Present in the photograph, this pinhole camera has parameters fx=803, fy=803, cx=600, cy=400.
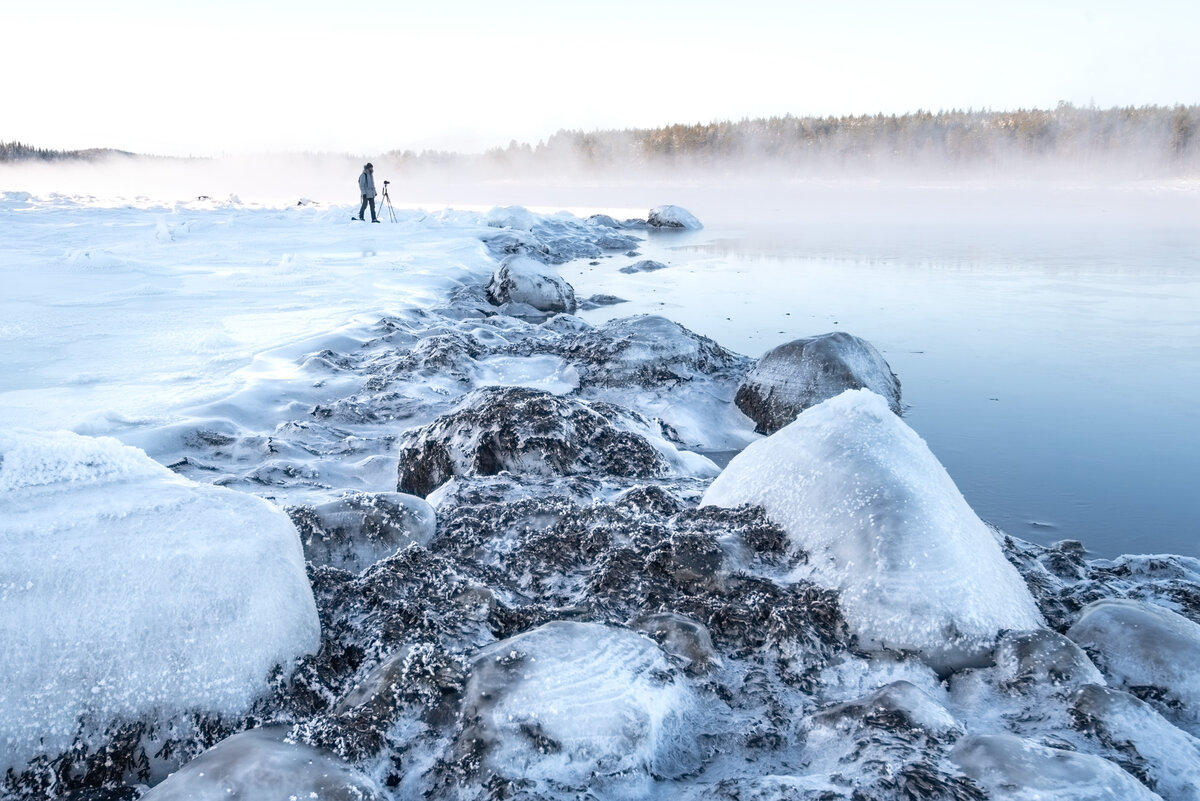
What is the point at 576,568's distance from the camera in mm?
2668

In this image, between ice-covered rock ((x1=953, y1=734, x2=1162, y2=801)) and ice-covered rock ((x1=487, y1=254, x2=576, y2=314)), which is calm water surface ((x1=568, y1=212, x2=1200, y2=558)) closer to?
ice-covered rock ((x1=487, y1=254, x2=576, y2=314))

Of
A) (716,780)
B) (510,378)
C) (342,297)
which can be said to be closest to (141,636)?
(716,780)

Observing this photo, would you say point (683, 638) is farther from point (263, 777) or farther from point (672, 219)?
point (672, 219)

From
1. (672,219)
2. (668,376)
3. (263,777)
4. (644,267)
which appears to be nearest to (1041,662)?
(263,777)

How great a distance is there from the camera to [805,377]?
502 centimetres

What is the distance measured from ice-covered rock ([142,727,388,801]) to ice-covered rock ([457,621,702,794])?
0.86 feet

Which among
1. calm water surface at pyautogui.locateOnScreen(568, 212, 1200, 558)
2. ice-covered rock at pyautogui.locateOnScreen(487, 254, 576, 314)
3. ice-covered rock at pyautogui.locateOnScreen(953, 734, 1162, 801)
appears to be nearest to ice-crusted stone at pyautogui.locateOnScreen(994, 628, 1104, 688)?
ice-covered rock at pyautogui.locateOnScreen(953, 734, 1162, 801)

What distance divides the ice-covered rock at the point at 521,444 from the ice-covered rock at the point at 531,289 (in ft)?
17.7

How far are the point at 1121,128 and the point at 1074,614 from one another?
57657mm

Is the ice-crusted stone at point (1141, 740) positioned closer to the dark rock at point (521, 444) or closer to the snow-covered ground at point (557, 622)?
the snow-covered ground at point (557, 622)

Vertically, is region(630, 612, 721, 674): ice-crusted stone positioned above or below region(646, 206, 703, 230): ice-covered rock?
below

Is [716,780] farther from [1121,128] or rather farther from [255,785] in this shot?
[1121,128]

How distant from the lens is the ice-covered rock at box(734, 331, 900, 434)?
16.2ft

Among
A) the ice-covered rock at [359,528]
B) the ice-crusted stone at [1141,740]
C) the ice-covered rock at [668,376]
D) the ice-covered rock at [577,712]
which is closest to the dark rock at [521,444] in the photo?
the ice-covered rock at [359,528]
